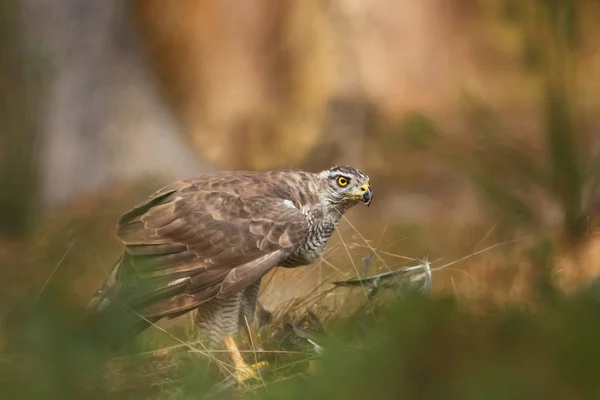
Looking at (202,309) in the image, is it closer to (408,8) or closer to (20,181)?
(20,181)

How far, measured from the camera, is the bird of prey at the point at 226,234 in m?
1.63

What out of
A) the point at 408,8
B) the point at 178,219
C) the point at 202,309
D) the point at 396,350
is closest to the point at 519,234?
the point at 396,350

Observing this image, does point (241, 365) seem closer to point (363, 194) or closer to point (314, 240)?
point (314, 240)

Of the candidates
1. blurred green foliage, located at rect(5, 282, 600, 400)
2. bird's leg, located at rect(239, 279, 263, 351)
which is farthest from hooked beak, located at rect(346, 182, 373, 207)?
blurred green foliage, located at rect(5, 282, 600, 400)

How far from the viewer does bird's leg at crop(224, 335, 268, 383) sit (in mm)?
1228

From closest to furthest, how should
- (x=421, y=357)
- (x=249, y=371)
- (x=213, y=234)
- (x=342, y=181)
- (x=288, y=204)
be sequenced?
(x=421, y=357) → (x=249, y=371) → (x=213, y=234) → (x=288, y=204) → (x=342, y=181)

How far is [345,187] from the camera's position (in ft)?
6.44

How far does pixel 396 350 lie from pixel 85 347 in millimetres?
135

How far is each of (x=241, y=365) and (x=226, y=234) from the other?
375 mm

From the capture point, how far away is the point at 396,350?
0.32 m

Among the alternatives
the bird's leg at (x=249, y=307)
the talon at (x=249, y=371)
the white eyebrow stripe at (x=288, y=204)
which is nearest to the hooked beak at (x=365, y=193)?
the white eyebrow stripe at (x=288, y=204)

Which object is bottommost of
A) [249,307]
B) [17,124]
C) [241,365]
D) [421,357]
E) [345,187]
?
[249,307]

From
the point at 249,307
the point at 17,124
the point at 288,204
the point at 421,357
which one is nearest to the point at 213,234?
the point at 288,204

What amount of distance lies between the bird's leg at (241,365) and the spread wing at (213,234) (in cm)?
14
